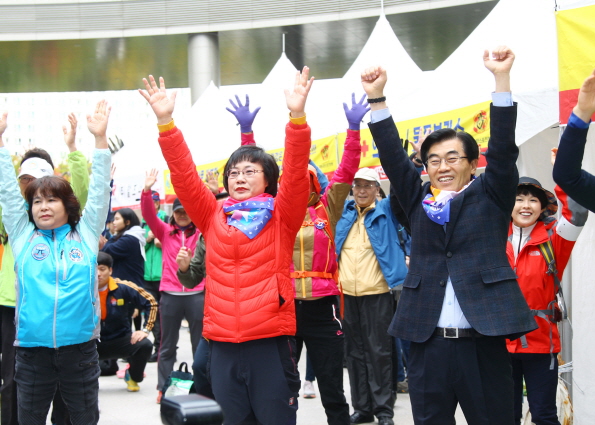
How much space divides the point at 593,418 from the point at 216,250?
303 centimetres

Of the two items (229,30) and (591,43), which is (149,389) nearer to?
(591,43)

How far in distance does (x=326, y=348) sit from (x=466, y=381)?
182cm

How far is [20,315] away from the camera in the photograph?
162 inches

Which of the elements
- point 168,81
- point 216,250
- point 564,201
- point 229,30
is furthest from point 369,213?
point 168,81

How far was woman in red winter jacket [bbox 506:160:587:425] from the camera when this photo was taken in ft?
14.3

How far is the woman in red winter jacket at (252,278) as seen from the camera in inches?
136

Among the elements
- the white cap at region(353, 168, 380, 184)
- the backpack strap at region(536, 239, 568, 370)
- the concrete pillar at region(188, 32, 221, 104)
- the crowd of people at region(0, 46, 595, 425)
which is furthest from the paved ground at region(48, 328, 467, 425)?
the concrete pillar at region(188, 32, 221, 104)

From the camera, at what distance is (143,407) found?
22.1ft

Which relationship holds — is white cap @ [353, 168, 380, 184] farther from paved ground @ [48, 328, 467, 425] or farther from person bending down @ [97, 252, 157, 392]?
person bending down @ [97, 252, 157, 392]

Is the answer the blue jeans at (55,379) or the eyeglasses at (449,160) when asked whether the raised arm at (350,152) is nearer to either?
the eyeglasses at (449,160)

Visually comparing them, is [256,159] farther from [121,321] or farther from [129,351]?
[129,351]

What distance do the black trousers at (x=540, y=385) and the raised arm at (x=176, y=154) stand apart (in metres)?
2.33

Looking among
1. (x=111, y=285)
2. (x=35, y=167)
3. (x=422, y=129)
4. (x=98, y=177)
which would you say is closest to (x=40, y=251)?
(x=98, y=177)

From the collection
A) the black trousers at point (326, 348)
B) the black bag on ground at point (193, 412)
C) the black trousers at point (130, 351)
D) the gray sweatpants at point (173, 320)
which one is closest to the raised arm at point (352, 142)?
the black trousers at point (326, 348)
